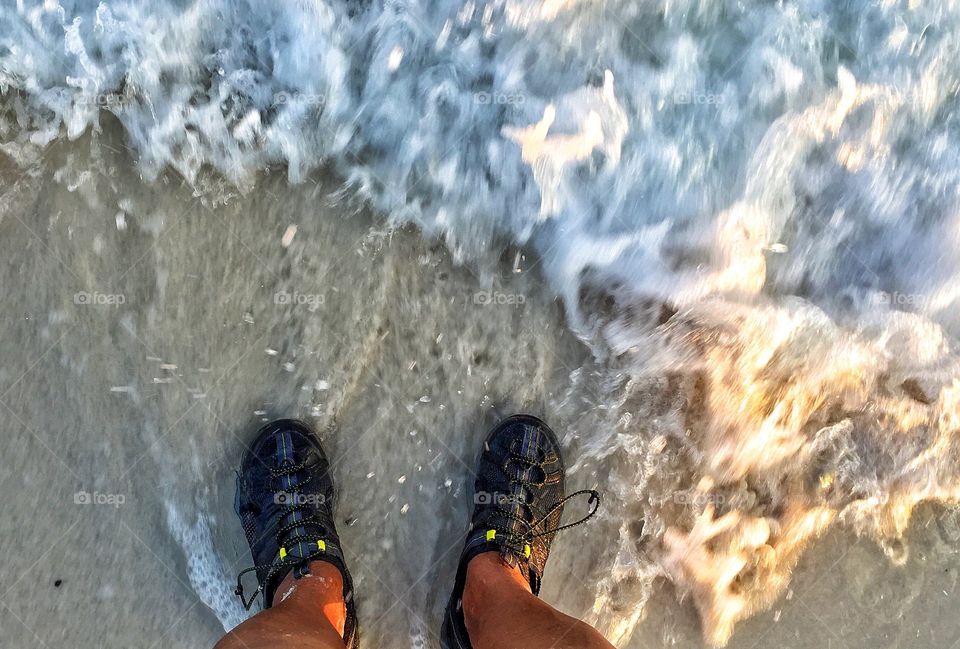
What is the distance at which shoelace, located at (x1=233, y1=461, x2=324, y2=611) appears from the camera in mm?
2701

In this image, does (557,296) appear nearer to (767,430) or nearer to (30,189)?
(767,430)

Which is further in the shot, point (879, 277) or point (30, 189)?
point (879, 277)

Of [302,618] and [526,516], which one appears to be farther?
[526,516]

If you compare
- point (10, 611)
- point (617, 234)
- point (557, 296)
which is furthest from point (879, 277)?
point (10, 611)

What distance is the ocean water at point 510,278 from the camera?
2822 millimetres

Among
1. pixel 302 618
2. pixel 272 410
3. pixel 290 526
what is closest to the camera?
pixel 302 618

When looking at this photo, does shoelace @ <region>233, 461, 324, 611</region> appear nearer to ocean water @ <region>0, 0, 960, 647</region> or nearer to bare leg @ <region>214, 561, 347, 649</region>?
bare leg @ <region>214, 561, 347, 649</region>

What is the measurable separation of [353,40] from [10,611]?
282 centimetres

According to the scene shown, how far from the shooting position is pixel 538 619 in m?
2.34

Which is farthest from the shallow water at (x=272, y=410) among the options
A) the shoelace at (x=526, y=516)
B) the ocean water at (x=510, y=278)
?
the shoelace at (x=526, y=516)

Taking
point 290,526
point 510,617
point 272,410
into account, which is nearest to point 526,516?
point 510,617

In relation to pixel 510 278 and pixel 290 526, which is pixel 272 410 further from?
pixel 510 278

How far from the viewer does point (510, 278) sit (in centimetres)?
294

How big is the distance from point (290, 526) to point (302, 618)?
0.47 metres
